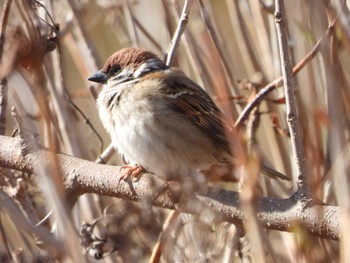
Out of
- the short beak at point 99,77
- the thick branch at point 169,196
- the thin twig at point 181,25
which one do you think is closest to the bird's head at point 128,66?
the short beak at point 99,77

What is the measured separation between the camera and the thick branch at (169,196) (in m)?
1.60

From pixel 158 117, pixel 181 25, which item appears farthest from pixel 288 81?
pixel 158 117

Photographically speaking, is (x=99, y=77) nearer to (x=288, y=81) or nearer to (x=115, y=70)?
(x=115, y=70)

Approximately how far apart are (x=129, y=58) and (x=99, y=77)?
0.45 ft

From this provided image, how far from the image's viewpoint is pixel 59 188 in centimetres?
113

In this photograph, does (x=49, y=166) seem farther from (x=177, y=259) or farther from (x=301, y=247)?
(x=177, y=259)

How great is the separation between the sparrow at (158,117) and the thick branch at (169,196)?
41 centimetres

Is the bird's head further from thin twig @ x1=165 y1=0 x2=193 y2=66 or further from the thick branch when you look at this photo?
the thick branch

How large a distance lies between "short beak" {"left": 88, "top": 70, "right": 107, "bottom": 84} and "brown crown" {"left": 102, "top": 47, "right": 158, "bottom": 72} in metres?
0.02

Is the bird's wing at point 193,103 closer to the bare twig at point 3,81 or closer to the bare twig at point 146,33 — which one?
the bare twig at point 146,33

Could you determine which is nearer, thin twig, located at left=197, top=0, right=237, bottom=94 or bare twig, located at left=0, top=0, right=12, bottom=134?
bare twig, located at left=0, top=0, right=12, bottom=134

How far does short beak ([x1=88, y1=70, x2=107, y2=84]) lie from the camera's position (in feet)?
8.73

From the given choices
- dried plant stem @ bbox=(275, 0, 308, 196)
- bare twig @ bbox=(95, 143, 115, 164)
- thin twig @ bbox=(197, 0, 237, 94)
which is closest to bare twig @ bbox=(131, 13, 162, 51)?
thin twig @ bbox=(197, 0, 237, 94)

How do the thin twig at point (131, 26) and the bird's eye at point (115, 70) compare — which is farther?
the bird's eye at point (115, 70)
